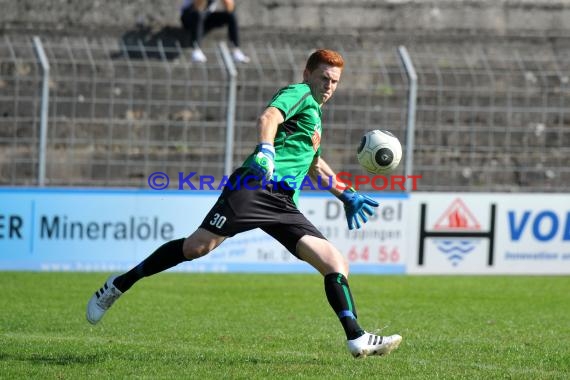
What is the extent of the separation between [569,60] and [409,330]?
9.57m

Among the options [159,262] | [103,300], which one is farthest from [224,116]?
→ [159,262]

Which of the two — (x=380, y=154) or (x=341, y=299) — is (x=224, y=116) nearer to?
(x=380, y=154)

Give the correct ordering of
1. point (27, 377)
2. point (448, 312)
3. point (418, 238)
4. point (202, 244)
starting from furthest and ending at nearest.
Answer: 1. point (418, 238)
2. point (448, 312)
3. point (202, 244)
4. point (27, 377)

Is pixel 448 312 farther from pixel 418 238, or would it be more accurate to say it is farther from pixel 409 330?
pixel 418 238

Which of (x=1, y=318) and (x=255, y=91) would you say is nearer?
(x=1, y=318)

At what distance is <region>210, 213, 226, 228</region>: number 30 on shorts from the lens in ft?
24.4

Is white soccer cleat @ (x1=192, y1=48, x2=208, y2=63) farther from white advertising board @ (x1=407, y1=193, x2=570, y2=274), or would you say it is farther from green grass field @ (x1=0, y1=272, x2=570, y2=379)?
white advertising board @ (x1=407, y1=193, x2=570, y2=274)

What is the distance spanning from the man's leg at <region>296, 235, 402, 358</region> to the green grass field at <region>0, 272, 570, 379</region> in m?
0.17

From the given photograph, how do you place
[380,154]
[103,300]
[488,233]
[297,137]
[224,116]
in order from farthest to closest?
[224,116]
[488,233]
[380,154]
[103,300]
[297,137]

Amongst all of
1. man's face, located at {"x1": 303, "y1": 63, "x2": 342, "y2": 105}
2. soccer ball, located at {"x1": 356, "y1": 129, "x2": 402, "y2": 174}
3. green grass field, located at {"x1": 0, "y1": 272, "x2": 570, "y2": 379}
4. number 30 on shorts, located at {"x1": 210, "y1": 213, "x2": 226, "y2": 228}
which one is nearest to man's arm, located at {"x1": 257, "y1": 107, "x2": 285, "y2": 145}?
man's face, located at {"x1": 303, "y1": 63, "x2": 342, "y2": 105}

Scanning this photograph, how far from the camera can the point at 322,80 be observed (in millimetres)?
7461

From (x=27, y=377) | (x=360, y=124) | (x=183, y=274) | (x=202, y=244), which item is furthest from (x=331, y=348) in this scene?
(x=360, y=124)

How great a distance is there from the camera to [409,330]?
9.40 m

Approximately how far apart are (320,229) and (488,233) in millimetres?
2312
